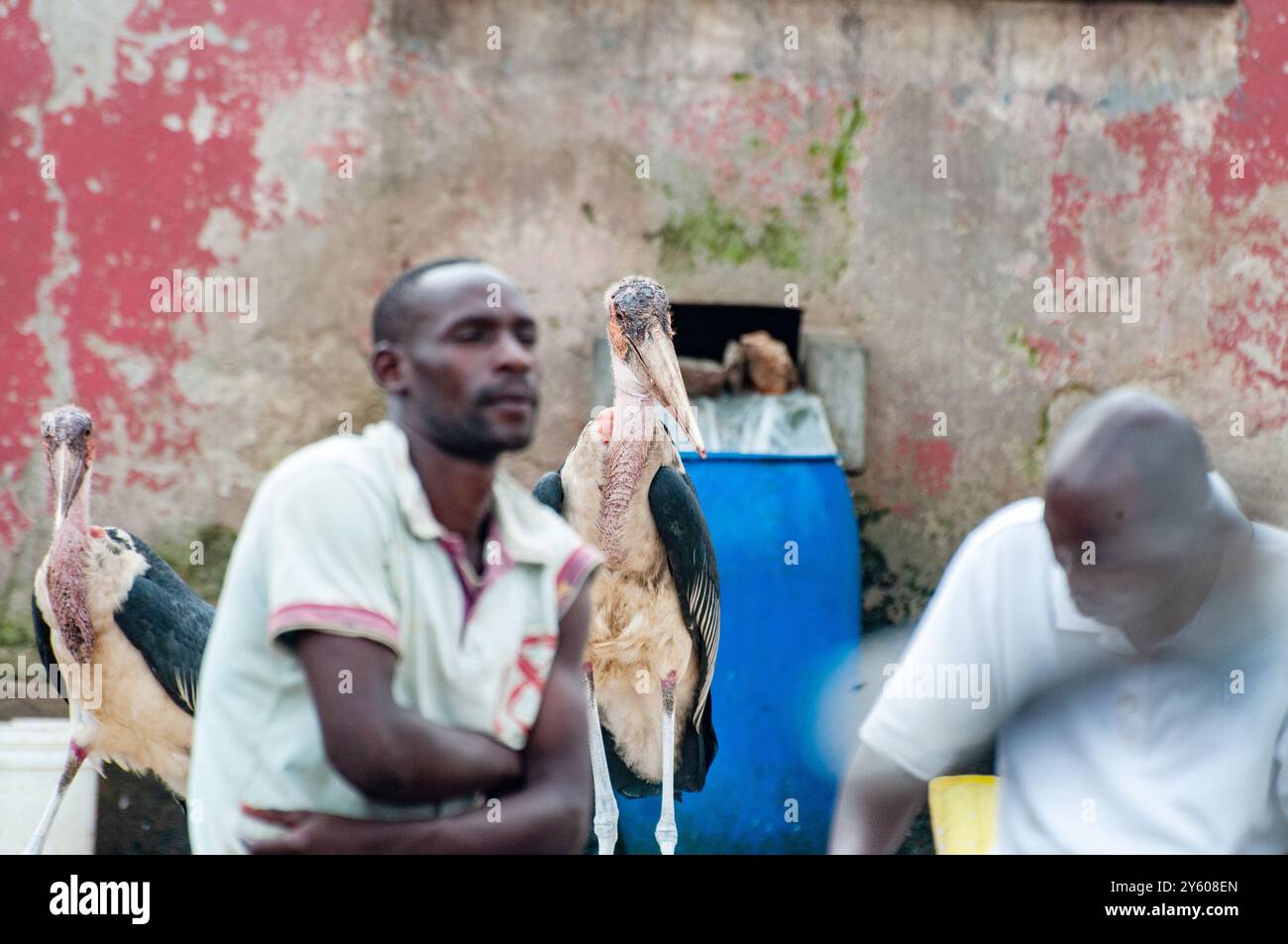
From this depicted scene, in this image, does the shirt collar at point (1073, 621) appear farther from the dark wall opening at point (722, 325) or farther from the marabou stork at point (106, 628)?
the dark wall opening at point (722, 325)

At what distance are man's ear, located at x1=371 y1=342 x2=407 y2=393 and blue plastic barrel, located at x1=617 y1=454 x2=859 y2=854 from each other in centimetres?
379

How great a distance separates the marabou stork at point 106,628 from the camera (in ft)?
16.6

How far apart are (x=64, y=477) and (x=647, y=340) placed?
1.98m

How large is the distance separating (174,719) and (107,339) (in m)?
1.93

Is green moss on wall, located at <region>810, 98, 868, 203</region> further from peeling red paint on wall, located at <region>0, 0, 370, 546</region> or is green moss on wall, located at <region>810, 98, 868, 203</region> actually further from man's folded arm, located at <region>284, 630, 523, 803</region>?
man's folded arm, located at <region>284, 630, 523, 803</region>

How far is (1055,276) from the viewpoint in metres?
6.80

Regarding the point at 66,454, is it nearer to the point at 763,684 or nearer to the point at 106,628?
the point at 106,628

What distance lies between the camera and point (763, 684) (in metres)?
5.79

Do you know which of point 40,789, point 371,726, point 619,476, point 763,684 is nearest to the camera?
point 371,726

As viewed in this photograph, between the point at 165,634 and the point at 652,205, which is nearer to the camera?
the point at 165,634

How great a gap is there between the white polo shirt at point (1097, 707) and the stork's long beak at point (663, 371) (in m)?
3.03

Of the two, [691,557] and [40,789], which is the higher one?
[691,557]

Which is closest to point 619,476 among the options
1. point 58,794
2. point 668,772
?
point 668,772
